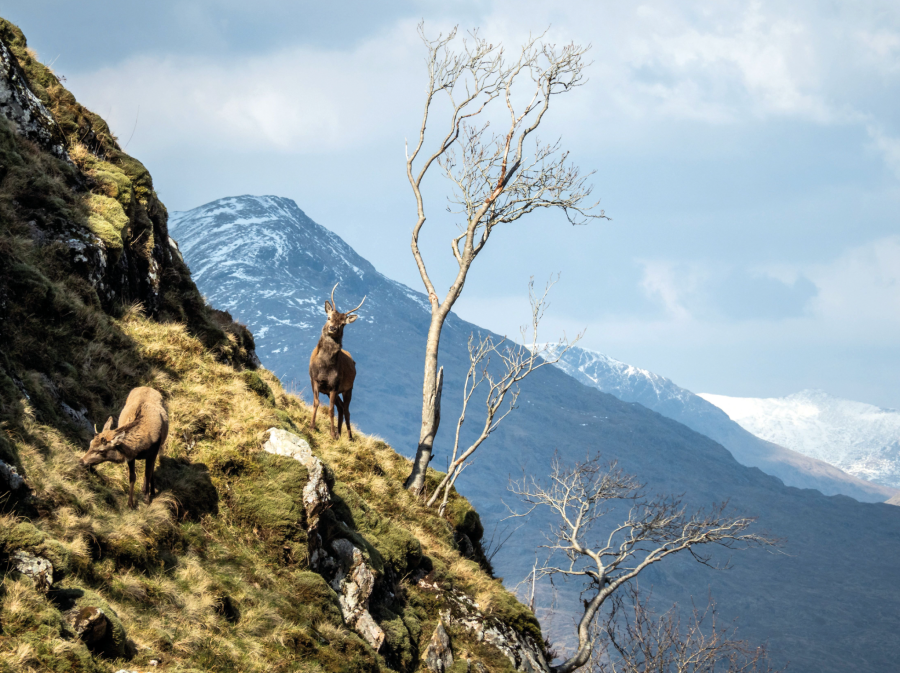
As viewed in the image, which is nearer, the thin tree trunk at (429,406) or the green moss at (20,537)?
the green moss at (20,537)

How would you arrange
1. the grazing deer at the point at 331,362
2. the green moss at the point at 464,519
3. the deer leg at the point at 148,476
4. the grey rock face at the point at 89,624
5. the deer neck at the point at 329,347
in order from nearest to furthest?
the grey rock face at the point at 89,624, the deer leg at the point at 148,476, the grazing deer at the point at 331,362, the deer neck at the point at 329,347, the green moss at the point at 464,519

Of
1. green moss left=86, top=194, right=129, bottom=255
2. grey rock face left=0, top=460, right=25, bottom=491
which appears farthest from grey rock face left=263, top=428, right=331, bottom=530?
green moss left=86, top=194, right=129, bottom=255

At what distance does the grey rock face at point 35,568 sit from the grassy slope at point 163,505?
4.5 inches

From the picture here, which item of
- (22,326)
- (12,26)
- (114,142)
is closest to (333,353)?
(22,326)

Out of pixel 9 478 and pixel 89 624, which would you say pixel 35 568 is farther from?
pixel 9 478

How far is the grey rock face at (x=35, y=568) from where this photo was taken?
689 centimetres

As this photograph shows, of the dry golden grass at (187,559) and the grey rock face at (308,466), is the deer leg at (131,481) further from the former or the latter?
the grey rock face at (308,466)

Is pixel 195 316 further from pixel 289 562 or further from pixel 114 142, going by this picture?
pixel 289 562

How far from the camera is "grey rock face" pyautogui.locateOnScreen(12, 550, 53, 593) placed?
6.89 metres

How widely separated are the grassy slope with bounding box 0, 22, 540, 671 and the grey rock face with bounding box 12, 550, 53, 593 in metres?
0.11

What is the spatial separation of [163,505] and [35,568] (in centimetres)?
275

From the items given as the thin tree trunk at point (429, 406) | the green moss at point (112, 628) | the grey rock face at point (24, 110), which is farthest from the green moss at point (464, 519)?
the grey rock face at point (24, 110)

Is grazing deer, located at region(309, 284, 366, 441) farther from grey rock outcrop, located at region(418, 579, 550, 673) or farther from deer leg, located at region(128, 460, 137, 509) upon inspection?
deer leg, located at region(128, 460, 137, 509)

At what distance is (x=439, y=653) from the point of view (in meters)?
12.2
